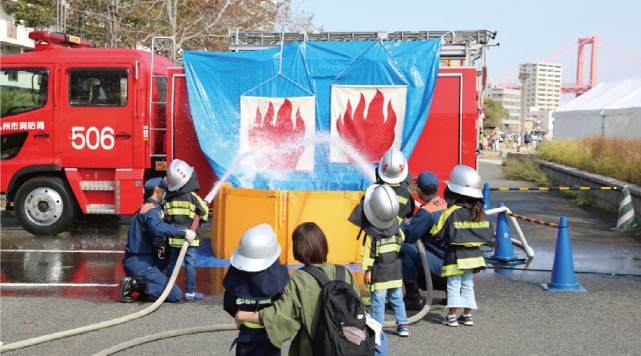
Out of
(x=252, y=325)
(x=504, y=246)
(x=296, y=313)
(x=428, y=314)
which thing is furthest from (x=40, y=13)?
(x=296, y=313)

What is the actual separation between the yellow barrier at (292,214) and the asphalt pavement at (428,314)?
0.73 metres

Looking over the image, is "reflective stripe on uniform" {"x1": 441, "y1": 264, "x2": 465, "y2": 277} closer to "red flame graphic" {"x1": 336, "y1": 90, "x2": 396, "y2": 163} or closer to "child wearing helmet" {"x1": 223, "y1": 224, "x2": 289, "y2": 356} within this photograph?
"child wearing helmet" {"x1": 223, "y1": 224, "x2": 289, "y2": 356}

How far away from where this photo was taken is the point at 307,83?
10.0 metres

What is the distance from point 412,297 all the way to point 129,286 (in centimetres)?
277

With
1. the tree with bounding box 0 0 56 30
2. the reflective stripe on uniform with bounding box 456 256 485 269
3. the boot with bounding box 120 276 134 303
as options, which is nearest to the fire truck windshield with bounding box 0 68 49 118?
the boot with bounding box 120 276 134 303

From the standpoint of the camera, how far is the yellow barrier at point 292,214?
27.2 feet

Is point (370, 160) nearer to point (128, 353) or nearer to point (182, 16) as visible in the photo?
point (128, 353)

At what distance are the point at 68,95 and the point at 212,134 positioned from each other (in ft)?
7.85

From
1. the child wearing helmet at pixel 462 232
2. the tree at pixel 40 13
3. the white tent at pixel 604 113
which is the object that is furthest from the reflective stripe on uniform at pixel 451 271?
the white tent at pixel 604 113

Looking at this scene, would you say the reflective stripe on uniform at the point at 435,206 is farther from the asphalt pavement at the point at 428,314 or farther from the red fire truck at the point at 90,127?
the red fire truck at the point at 90,127

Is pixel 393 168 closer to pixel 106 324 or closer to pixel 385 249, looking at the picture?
pixel 385 249

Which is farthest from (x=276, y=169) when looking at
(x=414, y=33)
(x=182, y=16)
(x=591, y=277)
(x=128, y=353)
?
(x=182, y=16)

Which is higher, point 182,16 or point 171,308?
point 182,16

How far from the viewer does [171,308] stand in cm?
652
